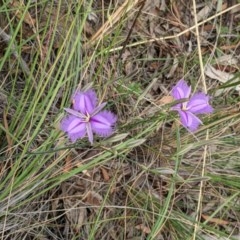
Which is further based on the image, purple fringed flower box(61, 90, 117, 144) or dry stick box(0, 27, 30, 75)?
dry stick box(0, 27, 30, 75)

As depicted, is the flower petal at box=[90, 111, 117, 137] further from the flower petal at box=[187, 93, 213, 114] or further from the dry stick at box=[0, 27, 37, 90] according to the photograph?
the dry stick at box=[0, 27, 37, 90]

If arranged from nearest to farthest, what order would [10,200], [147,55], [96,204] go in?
1. [10,200]
2. [96,204]
3. [147,55]

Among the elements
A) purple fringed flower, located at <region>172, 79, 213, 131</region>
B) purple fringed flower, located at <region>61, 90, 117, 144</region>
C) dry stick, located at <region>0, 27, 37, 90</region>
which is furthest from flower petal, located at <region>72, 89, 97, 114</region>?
dry stick, located at <region>0, 27, 37, 90</region>

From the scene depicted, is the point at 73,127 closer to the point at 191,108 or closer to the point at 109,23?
the point at 191,108

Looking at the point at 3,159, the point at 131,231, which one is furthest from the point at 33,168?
the point at 131,231

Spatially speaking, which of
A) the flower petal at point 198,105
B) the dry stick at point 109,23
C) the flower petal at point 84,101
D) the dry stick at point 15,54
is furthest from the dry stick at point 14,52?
the flower petal at point 198,105

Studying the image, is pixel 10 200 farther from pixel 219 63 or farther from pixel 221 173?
pixel 219 63
